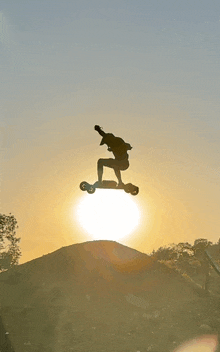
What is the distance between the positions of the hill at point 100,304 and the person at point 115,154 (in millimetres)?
16608

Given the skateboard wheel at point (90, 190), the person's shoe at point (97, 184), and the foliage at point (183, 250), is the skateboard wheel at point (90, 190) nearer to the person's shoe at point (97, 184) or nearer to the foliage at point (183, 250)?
the person's shoe at point (97, 184)

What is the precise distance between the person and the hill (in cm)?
1661

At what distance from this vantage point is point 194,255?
3164 cm

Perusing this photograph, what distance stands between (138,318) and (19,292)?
1060 cm

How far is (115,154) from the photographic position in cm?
1006

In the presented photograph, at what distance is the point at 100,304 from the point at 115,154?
2223 centimetres

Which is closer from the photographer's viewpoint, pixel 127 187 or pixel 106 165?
pixel 106 165

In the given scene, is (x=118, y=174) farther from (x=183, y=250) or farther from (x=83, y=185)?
(x=183, y=250)

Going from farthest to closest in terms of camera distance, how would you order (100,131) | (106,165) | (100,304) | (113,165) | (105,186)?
(100,304), (105,186), (106,165), (113,165), (100,131)

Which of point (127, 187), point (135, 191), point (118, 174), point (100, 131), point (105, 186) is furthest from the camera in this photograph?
point (135, 191)

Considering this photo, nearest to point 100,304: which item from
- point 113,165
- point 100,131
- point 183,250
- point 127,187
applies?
point 183,250

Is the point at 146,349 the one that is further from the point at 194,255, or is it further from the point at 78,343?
the point at 194,255

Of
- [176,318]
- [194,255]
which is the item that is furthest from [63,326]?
[194,255]

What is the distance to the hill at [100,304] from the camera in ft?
81.2
